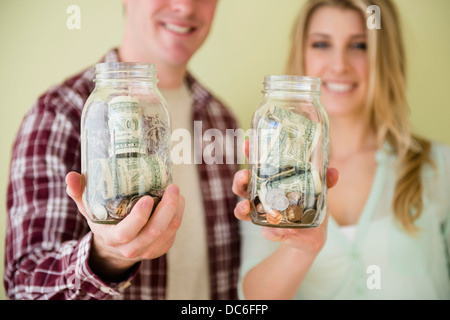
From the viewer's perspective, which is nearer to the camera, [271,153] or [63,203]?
[271,153]

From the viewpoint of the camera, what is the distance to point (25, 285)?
102 cm

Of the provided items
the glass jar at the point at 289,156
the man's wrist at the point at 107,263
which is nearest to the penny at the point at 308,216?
the glass jar at the point at 289,156

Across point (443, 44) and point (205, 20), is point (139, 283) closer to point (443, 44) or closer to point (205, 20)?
point (205, 20)

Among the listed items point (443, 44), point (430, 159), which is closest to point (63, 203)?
point (430, 159)

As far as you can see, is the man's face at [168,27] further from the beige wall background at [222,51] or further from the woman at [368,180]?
the woman at [368,180]

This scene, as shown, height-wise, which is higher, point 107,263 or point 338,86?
point 338,86

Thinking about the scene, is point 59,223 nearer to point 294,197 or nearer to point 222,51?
point 294,197

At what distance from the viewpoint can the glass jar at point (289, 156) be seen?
841 millimetres

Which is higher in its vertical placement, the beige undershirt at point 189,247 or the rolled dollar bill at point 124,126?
the rolled dollar bill at point 124,126

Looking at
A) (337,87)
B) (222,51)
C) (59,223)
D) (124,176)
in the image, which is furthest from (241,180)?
(222,51)

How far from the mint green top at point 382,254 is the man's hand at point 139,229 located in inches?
22.1

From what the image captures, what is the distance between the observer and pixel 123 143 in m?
0.79

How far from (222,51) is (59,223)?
794 mm
